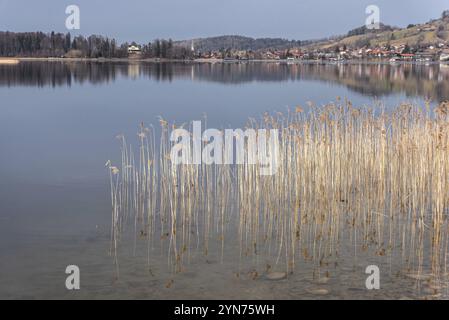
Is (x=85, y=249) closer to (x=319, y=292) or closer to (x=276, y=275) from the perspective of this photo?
(x=276, y=275)

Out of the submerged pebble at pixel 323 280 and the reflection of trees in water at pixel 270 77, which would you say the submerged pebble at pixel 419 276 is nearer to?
the submerged pebble at pixel 323 280

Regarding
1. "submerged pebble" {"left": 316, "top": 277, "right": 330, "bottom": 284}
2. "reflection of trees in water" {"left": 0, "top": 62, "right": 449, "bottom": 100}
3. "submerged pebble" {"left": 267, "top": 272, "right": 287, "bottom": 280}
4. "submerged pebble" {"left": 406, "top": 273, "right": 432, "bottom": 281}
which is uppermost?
"reflection of trees in water" {"left": 0, "top": 62, "right": 449, "bottom": 100}

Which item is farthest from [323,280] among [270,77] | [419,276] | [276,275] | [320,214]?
[270,77]

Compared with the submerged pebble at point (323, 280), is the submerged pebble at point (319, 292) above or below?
below

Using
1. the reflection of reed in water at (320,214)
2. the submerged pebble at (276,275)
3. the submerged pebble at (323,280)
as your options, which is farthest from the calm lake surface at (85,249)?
the reflection of reed in water at (320,214)

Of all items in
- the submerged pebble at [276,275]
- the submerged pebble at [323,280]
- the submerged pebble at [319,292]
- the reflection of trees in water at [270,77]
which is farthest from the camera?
the reflection of trees in water at [270,77]

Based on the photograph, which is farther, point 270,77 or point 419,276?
point 270,77

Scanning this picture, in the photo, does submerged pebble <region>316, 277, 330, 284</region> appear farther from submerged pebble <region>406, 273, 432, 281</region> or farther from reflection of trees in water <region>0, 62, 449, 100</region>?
reflection of trees in water <region>0, 62, 449, 100</region>

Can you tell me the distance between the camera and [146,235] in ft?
31.8

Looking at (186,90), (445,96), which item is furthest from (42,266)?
(186,90)

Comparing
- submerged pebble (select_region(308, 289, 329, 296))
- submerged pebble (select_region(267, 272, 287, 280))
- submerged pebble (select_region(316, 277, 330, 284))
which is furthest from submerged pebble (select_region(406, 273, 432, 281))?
submerged pebble (select_region(267, 272, 287, 280))
